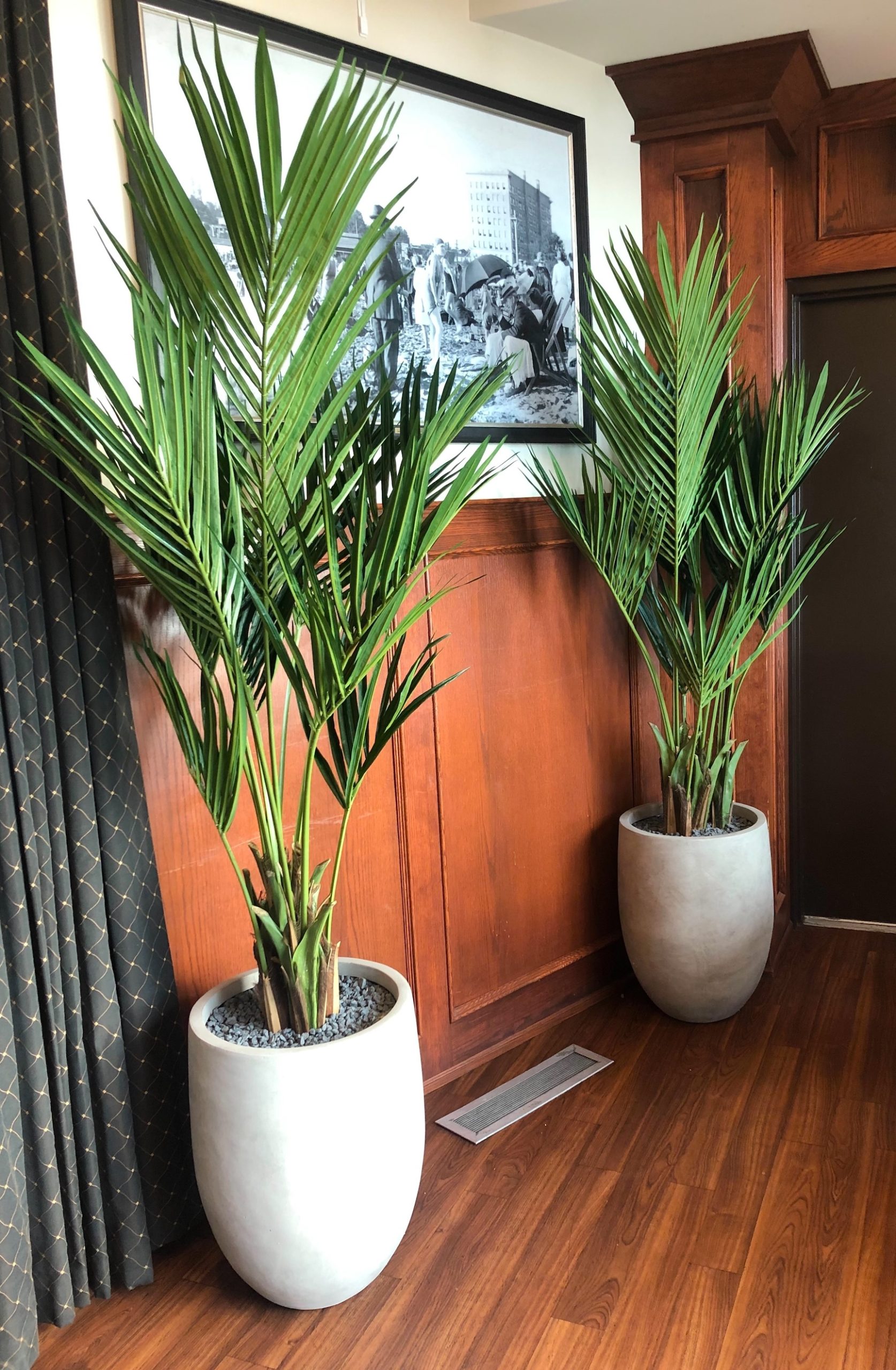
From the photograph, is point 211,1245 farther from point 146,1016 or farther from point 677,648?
point 677,648

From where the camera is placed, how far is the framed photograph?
205 centimetres

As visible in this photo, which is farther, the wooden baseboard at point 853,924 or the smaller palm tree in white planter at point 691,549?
the wooden baseboard at point 853,924

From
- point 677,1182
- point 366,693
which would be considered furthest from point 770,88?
point 677,1182

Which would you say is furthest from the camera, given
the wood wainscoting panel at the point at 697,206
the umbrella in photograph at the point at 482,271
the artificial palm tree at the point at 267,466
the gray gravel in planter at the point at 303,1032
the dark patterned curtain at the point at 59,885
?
the wood wainscoting panel at the point at 697,206

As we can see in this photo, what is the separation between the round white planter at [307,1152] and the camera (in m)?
1.67

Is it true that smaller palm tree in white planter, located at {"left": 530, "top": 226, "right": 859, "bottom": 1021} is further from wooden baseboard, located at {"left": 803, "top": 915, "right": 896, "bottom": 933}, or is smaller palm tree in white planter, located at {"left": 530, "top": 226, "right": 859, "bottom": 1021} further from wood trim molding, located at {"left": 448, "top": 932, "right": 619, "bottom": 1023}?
wooden baseboard, located at {"left": 803, "top": 915, "right": 896, "bottom": 933}

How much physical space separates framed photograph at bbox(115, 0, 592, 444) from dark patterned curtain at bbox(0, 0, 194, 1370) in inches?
17.2

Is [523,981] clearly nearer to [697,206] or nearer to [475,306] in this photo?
[475,306]

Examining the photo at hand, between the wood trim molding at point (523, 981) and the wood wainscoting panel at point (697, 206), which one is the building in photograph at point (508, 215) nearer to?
the wood wainscoting panel at point (697, 206)

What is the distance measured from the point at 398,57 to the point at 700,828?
185 cm

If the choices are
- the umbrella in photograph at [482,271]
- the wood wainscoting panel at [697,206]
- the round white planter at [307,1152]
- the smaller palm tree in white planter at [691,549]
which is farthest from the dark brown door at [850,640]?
the round white planter at [307,1152]

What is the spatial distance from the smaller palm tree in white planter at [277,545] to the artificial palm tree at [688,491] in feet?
2.51

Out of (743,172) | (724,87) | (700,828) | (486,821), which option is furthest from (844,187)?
A: (486,821)

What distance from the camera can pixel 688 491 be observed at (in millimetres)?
2473
